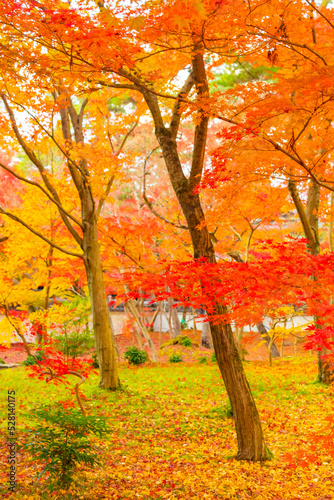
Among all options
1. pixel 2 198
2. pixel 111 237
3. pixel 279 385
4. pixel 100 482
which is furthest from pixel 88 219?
pixel 2 198

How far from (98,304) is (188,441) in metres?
3.20

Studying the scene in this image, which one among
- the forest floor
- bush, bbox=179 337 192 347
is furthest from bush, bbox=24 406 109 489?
bush, bbox=179 337 192 347

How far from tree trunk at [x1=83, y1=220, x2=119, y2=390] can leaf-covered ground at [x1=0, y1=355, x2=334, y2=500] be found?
54 centimetres

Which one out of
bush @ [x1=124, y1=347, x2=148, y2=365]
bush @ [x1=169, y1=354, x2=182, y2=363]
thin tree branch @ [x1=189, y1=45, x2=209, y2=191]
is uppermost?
thin tree branch @ [x1=189, y1=45, x2=209, y2=191]

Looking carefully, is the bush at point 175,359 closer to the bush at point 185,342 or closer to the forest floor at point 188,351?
the forest floor at point 188,351

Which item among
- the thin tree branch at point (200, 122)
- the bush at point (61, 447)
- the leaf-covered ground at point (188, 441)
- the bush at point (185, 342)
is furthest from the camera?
the bush at point (185, 342)

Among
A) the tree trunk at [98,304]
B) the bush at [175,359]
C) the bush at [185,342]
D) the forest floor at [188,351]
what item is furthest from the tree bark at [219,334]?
the bush at [185,342]

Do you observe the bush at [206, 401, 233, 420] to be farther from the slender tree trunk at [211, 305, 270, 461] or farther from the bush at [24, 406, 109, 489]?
the bush at [24, 406, 109, 489]

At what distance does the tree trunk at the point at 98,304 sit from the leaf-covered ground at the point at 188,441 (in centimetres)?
54

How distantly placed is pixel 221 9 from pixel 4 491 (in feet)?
15.9

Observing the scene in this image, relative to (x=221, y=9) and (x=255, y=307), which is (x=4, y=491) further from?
(x=221, y=9)

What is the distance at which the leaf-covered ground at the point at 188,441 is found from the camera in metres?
4.30

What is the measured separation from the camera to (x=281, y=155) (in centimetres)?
433

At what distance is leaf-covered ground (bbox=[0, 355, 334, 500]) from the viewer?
4.30 m
